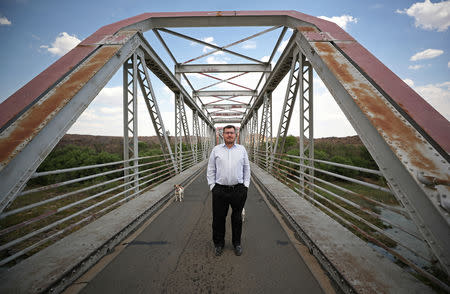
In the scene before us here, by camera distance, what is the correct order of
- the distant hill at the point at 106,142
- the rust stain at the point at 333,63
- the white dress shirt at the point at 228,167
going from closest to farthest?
the white dress shirt at the point at 228,167 < the rust stain at the point at 333,63 < the distant hill at the point at 106,142

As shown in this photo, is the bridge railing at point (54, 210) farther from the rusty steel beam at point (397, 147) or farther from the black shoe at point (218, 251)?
the rusty steel beam at point (397, 147)

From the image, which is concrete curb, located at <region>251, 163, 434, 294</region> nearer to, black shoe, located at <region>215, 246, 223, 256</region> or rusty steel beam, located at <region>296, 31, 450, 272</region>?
rusty steel beam, located at <region>296, 31, 450, 272</region>

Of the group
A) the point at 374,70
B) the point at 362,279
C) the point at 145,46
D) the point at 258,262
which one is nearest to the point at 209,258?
the point at 258,262

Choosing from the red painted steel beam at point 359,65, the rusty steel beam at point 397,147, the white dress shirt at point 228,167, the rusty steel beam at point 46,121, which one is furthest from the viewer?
the white dress shirt at point 228,167

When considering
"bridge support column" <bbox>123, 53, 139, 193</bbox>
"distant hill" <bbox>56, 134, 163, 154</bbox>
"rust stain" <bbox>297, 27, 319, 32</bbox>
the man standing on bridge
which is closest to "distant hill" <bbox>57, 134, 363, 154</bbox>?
"distant hill" <bbox>56, 134, 163, 154</bbox>

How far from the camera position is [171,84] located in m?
9.91

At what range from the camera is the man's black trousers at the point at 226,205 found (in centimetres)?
269

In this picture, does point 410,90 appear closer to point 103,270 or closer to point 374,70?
point 374,70

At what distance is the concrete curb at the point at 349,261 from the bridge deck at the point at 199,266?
264 millimetres

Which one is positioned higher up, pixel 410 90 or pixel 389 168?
pixel 410 90

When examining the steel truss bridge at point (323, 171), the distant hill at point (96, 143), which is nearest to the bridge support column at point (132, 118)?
the steel truss bridge at point (323, 171)

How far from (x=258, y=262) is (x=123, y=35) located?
5562 mm

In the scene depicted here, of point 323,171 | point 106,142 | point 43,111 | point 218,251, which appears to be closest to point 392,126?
point 323,171

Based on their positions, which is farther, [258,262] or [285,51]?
[285,51]
